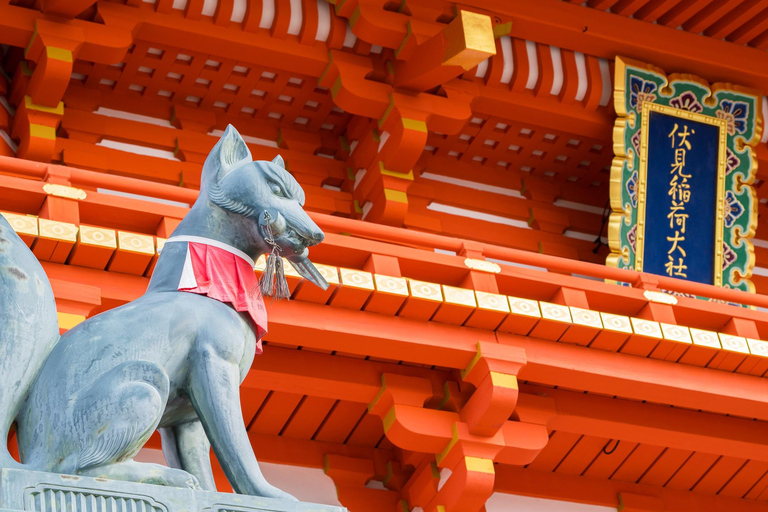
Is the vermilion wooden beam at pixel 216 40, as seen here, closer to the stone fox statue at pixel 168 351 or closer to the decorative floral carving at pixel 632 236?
the decorative floral carving at pixel 632 236

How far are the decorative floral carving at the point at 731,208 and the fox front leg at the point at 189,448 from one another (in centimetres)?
591

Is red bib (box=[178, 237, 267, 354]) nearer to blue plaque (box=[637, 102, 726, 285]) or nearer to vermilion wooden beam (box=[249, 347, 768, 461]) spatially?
vermilion wooden beam (box=[249, 347, 768, 461])

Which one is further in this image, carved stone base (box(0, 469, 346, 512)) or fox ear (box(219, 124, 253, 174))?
fox ear (box(219, 124, 253, 174))

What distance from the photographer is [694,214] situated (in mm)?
9125

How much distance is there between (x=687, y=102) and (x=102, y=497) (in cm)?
660

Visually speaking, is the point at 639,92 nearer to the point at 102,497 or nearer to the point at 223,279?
the point at 223,279

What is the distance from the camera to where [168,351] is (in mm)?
3791

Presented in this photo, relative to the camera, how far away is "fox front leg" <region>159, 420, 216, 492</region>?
12.8ft

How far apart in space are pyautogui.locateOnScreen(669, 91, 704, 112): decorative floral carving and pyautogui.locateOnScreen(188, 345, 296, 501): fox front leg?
6.12 metres

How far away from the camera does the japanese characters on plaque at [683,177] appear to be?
898 centimetres

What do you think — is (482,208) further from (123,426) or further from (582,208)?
(123,426)

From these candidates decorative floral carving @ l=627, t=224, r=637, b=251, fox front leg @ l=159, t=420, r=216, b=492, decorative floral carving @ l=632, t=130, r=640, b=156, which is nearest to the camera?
fox front leg @ l=159, t=420, r=216, b=492

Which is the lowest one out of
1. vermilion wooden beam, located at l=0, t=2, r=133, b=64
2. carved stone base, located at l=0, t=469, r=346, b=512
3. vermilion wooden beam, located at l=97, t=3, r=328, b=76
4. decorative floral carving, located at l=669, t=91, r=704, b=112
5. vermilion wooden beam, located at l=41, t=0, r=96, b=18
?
carved stone base, located at l=0, t=469, r=346, b=512

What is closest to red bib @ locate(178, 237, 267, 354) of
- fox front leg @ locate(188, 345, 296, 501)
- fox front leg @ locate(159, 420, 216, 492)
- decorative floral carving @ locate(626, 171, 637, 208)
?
fox front leg @ locate(188, 345, 296, 501)
